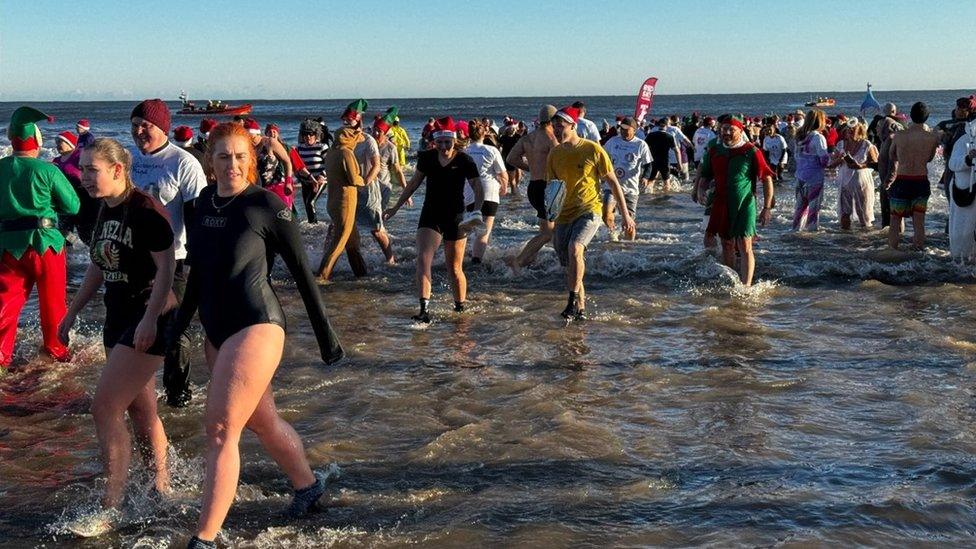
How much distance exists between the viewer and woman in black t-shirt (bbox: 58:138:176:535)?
171 inches

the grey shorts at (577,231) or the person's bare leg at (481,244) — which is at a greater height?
the grey shorts at (577,231)

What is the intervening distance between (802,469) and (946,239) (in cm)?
955

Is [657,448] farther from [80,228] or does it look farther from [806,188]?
[806,188]

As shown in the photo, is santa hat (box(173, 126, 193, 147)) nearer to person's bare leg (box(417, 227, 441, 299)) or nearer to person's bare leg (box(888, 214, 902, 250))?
person's bare leg (box(417, 227, 441, 299))

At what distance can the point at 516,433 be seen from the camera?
5.78m

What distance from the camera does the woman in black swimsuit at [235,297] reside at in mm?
3816

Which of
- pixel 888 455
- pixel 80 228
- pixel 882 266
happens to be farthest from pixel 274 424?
pixel 882 266

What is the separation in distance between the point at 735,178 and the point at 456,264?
9.30 ft

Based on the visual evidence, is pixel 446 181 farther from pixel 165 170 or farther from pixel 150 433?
pixel 150 433

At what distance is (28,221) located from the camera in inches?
270

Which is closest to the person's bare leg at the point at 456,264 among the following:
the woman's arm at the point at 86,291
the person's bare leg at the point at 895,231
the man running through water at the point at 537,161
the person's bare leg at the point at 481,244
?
the man running through water at the point at 537,161

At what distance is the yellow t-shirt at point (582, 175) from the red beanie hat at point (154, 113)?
3808 mm

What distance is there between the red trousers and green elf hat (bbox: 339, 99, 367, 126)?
4953 millimetres

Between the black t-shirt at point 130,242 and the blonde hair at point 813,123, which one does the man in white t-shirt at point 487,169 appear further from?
the black t-shirt at point 130,242
